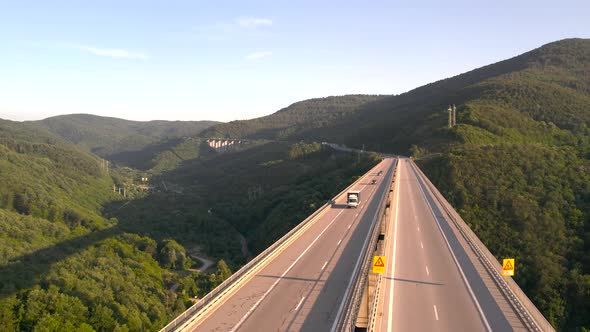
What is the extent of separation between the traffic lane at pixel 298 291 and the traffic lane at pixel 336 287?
0.28 metres

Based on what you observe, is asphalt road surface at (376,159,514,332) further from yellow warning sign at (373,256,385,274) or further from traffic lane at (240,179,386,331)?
traffic lane at (240,179,386,331)

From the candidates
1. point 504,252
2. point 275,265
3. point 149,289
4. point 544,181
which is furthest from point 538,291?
point 149,289

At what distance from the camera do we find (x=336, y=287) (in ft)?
75.6

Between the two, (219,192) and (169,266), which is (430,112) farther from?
(169,266)

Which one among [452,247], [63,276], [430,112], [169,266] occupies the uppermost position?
[430,112]

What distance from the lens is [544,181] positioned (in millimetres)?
56188

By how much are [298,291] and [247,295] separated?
7.84ft

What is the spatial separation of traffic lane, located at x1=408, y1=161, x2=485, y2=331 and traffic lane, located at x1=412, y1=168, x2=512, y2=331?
0.45m

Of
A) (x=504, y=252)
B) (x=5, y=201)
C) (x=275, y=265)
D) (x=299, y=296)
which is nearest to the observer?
(x=299, y=296)

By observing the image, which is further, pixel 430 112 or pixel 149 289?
pixel 430 112

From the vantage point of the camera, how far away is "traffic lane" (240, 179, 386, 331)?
18.6 m

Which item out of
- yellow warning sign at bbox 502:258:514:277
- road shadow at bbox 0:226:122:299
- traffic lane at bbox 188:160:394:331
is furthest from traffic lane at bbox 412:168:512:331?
road shadow at bbox 0:226:122:299

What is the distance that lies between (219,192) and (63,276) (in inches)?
3527

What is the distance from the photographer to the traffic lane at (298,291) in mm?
18594
